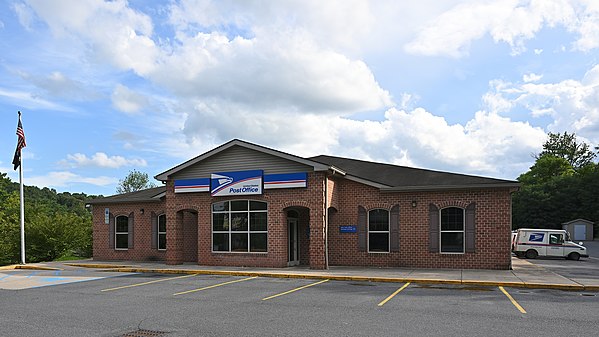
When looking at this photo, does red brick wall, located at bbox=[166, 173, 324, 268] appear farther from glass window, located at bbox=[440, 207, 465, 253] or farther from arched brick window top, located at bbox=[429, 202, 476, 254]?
glass window, located at bbox=[440, 207, 465, 253]

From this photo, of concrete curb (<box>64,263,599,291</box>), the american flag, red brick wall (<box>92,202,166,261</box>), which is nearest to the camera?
concrete curb (<box>64,263,599,291</box>)

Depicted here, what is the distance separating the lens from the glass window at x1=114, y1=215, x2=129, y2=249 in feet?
85.8

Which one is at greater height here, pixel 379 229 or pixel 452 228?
pixel 452 228

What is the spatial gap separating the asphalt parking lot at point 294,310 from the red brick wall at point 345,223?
14.5ft

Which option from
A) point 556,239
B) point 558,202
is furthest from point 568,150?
point 556,239

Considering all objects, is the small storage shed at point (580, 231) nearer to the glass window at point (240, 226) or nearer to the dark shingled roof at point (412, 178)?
the dark shingled roof at point (412, 178)

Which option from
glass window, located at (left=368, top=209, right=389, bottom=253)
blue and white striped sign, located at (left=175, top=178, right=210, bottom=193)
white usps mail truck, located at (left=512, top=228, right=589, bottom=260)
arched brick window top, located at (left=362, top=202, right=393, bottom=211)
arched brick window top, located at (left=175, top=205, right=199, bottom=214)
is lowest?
white usps mail truck, located at (left=512, top=228, right=589, bottom=260)

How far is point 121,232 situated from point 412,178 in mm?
15079

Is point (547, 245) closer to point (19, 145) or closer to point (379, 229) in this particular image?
point (379, 229)

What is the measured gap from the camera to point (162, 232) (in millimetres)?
25156

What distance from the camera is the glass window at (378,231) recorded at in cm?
2053

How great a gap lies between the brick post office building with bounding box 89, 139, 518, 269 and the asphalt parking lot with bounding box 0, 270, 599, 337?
15.4 feet

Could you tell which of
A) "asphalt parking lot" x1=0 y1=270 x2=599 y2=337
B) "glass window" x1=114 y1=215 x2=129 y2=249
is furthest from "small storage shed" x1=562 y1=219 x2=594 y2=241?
"glass window" x1=114 y1=215 x2=129 y2=249

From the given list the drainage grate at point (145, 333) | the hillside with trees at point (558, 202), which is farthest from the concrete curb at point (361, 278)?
the hillside with trees at point (558, 202)
